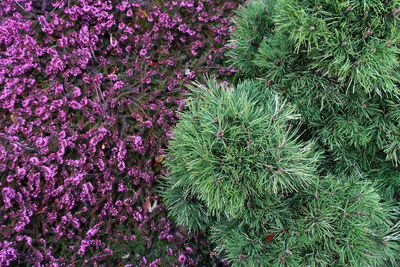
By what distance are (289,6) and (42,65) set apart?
201 centimetres

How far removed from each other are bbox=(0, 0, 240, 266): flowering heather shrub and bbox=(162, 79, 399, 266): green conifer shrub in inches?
30.6

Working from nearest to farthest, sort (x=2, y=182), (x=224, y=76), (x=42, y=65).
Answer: (x=2, y=182) < (x=42, y=65) < (x=224, y=76)

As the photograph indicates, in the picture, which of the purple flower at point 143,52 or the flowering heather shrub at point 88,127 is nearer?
the flowering heather shrub at point 88,127

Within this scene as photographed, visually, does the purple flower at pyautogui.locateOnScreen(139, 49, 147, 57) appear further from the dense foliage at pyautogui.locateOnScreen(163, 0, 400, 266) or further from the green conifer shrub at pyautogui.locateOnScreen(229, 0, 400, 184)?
the dense foliage at pyautogui.locateOnScreen(163, 0, 400, 266)

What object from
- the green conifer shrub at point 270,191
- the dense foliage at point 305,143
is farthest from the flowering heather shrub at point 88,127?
the green conifer shrub at point 270,191

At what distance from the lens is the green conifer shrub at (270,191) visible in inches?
54.1

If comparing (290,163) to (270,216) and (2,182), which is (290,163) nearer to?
(270,216)

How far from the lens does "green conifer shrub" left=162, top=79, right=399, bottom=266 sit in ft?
4.50

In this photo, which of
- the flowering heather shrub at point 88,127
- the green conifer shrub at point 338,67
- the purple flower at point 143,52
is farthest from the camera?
the purple flower at point 143,52

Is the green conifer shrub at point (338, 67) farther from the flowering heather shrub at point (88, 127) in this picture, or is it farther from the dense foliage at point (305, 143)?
the flowering heather shrub at point (88, 127)

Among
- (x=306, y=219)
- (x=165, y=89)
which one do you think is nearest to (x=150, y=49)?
(x=165, y=89)

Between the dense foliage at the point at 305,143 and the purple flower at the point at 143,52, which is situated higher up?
the purple flower at the point at 143,52

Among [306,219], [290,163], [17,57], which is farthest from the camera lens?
[17,57]

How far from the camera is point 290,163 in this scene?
136 centimetres
